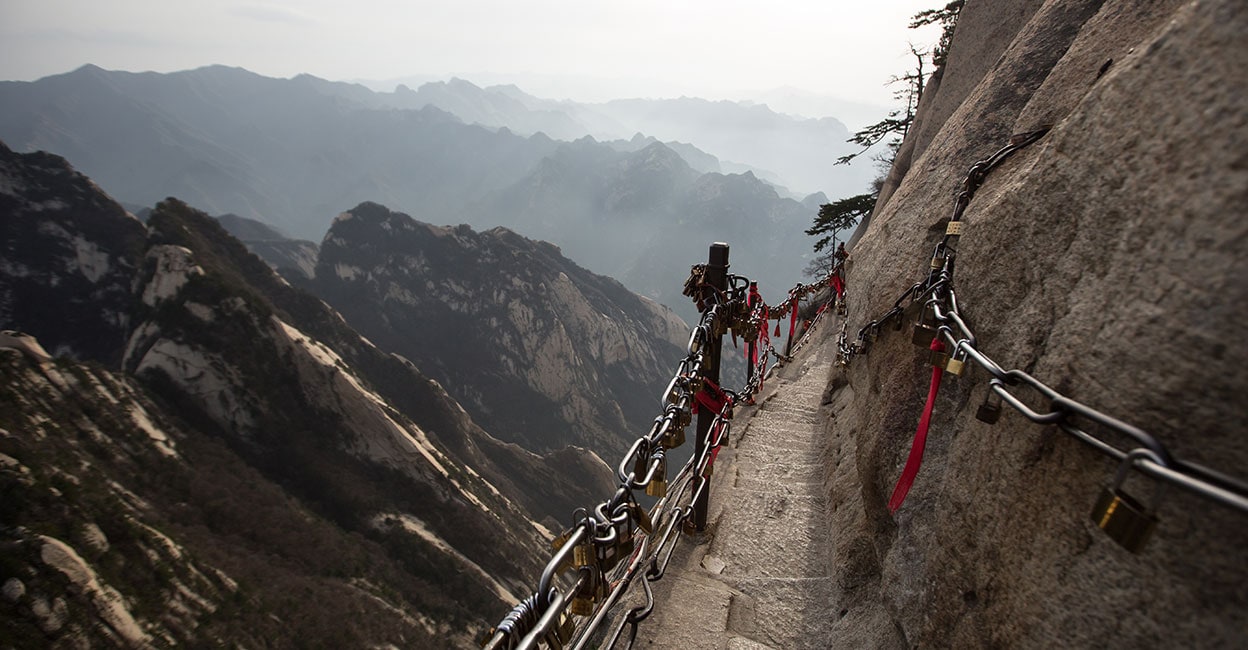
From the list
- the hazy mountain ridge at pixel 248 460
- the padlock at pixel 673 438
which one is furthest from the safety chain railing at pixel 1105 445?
the hazy mountain ridge at pixel 248 460

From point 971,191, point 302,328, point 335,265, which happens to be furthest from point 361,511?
point 335,265

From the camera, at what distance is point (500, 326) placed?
4402 inches

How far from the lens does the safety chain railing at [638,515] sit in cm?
220

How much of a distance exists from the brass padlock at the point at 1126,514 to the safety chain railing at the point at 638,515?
5.74 feet

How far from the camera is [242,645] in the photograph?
92.2ft

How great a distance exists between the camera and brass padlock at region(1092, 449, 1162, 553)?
150cm

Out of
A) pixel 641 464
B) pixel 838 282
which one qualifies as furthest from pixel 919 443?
pixel 838 282

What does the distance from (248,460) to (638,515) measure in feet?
186

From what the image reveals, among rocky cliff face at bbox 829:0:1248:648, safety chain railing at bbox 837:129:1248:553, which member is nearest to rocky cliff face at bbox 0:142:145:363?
safety chain railing at bbox 837:129:1248:553

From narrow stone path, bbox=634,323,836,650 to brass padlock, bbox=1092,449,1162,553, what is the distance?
12.7 ft

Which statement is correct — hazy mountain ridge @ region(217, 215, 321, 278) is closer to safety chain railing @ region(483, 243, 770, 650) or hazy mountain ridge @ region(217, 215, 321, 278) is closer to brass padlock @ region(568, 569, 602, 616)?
safety chain railing @ region(483, 243, 770, 650)

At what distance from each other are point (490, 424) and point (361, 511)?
2196 inches

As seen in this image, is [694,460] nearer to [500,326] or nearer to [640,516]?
[640,516]

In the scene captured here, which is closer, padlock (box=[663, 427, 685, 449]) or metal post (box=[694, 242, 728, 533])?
padlock (box=[663, 427, 685, 449])
